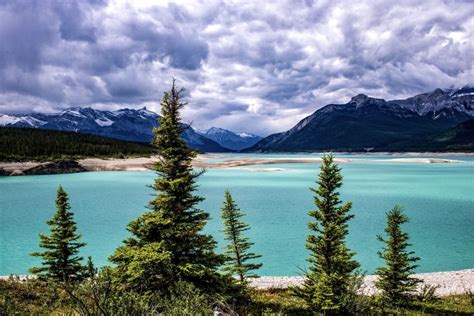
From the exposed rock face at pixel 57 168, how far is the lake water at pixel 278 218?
41279mm

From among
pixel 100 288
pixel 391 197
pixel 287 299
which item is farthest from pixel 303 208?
pixel 100 288

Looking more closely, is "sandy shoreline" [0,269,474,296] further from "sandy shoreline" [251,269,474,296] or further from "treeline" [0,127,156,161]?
"treeline" [0,127,156,161]

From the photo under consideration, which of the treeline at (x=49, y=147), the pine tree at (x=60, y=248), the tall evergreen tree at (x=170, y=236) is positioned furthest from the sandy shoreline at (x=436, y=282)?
the treeline at (x=49, y=147)

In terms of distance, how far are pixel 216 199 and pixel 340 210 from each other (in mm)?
52118

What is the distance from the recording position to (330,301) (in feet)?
51.4

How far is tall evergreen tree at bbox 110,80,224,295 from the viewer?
1533cm

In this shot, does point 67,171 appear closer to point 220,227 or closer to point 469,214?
point 220,227

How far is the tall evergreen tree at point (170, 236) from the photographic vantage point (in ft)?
50.3

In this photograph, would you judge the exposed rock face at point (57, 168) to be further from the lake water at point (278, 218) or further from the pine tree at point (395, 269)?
the pine tree at point (395, 269)

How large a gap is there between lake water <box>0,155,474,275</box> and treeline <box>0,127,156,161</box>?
62.0 meters

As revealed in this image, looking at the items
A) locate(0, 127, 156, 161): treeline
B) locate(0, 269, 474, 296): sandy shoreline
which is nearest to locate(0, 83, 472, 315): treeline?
locate(0, 269, 474, 296): sandy shoreline

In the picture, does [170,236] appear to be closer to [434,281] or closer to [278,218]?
[434,281]

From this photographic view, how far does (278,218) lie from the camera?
51.5 metres

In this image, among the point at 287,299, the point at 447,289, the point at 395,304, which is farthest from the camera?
the point at 447,289
